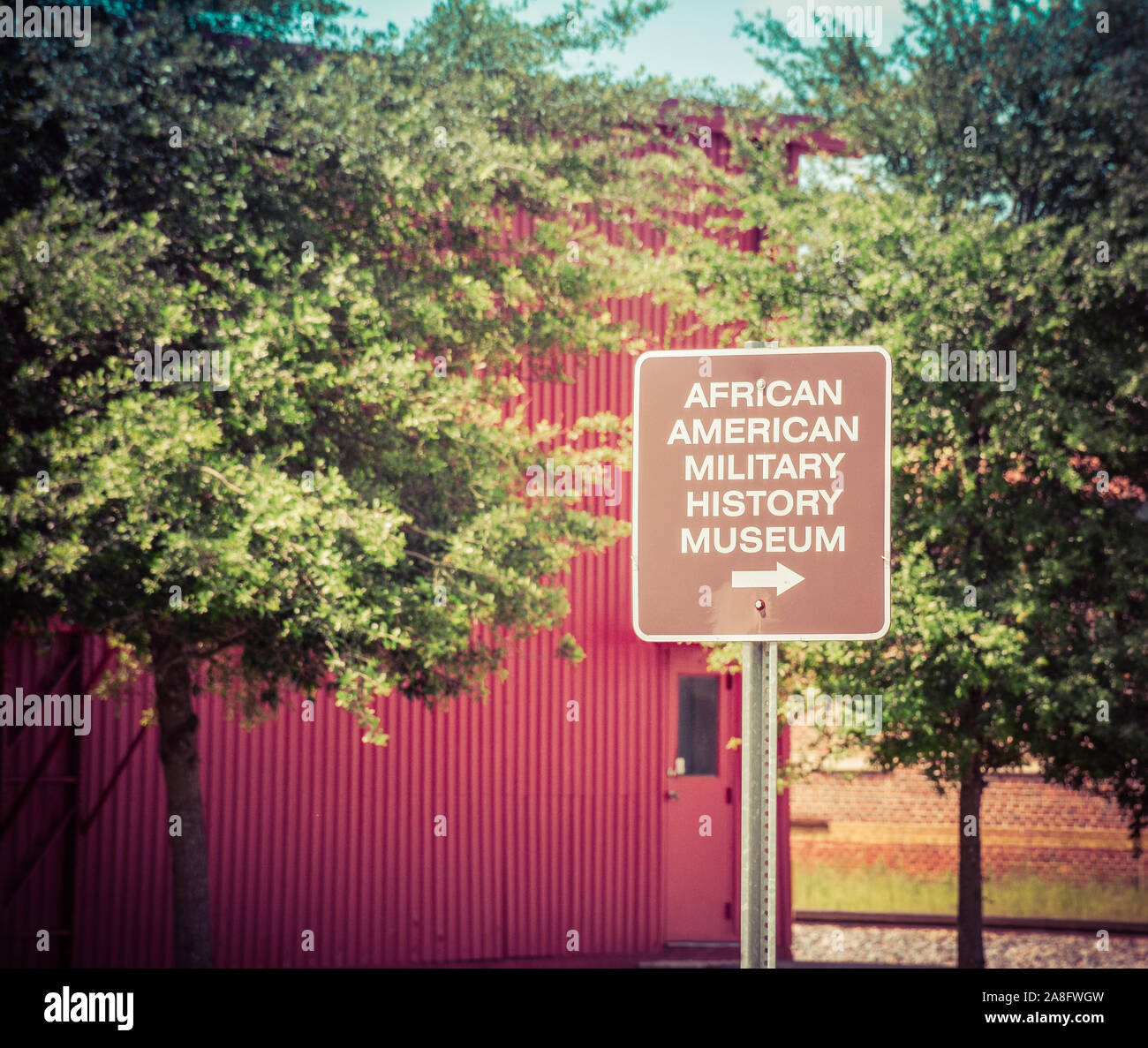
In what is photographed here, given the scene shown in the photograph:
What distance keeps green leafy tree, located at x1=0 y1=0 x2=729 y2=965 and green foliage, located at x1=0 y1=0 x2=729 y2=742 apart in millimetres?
25

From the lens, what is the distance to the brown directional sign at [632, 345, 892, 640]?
3.28 meters

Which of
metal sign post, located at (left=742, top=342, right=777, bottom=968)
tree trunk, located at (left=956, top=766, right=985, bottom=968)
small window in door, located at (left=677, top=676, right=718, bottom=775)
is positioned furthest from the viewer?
small window in door, located at (left=677, top=676, right=718, bottom=775)

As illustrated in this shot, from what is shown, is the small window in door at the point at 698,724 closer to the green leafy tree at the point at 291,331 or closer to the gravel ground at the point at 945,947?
the gravel ground at the point at 945,947

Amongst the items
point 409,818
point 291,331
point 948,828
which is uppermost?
point 291,331

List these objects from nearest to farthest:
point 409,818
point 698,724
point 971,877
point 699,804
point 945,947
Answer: point 971,877 < point 409,818 < point 699,804 < point 698,724 < point 945,947

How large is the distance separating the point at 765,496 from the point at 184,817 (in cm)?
762

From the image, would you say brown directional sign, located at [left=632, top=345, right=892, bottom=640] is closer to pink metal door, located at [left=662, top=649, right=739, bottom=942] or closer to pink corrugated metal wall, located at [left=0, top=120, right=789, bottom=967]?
pink corrugated metal wall, located at [left=0, top=120, right=789, bottom=967]

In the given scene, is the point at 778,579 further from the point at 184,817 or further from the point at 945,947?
the point at 945,947

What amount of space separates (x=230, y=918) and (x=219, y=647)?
3941mm

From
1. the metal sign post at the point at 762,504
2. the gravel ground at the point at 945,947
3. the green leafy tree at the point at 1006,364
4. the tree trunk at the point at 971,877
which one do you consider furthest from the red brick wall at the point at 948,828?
the metal sign post at the point at 762,504

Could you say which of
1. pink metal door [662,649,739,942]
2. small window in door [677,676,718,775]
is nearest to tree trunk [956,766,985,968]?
pink metal door [662,649,739,942]

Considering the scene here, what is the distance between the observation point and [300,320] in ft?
26.6

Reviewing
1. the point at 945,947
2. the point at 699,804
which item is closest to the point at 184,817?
the point at 699,804
